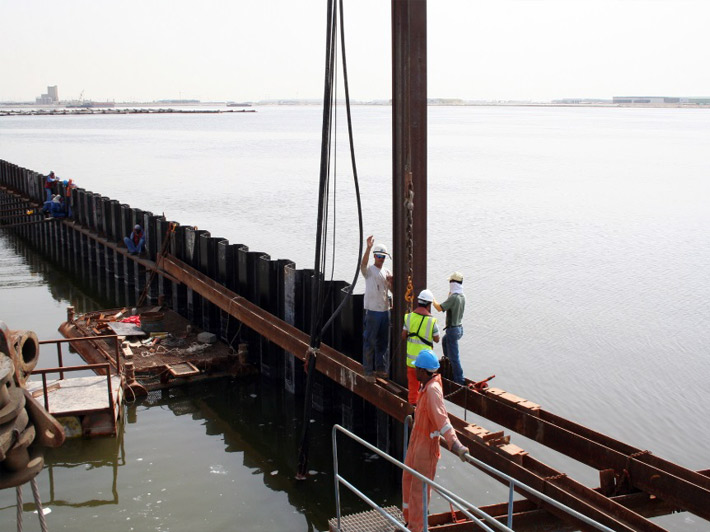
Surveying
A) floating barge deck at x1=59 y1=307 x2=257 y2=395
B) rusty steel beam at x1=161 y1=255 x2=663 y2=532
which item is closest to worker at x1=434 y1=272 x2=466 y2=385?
rusty steel beam at x1=161 y1=255 x2=663 y2=532

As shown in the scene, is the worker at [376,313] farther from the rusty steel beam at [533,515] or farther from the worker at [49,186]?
the worker at [49,186]

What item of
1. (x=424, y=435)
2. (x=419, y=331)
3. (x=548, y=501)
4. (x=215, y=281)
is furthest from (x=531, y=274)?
(x=548, y=501)

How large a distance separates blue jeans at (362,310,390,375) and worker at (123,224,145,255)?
11.5 m

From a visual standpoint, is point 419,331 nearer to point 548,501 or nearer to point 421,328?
point 421,328

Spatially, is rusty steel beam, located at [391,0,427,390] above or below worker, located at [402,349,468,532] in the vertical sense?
above

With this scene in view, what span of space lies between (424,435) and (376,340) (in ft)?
12.1

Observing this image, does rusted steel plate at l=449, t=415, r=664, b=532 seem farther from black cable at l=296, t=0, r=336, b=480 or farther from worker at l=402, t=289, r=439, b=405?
black cable at l=296, t=0, r=336, b=480

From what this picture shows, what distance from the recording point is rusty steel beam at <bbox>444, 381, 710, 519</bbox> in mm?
6832

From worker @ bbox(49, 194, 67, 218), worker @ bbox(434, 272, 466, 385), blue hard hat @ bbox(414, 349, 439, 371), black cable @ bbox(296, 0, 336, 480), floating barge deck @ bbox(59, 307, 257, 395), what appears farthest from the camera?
worker @ bbox(49, 194, 67, 218)

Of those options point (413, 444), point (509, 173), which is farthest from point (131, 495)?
point (509, 173)

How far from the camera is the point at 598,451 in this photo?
304 inches

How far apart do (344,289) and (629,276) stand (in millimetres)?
13795

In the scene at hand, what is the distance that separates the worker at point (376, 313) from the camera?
394 inches

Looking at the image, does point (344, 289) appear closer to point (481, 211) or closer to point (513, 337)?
point (513, 337)
